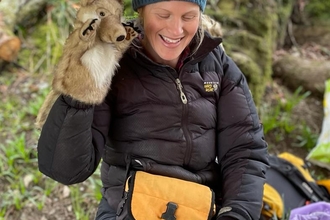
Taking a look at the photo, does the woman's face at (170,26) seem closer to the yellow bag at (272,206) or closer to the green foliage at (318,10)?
the yellow bag at (272,206)

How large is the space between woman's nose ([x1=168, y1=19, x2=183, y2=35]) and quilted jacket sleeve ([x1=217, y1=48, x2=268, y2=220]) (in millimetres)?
454

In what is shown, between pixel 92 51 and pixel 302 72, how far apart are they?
3.24 meters

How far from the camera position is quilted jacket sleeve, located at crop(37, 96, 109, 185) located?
1783 mm

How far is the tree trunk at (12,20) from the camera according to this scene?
4.06 metres

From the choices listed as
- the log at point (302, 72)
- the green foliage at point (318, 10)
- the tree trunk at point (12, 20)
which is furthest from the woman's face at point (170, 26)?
the green foliage at point (318, 10)

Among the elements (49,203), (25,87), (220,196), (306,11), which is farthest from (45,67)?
(306,11)

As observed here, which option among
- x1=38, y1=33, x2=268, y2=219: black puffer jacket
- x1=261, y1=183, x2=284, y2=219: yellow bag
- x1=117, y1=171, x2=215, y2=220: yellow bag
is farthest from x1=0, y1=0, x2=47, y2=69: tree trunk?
x1=261, y1=183, x2=284, y2=219: yellow bag

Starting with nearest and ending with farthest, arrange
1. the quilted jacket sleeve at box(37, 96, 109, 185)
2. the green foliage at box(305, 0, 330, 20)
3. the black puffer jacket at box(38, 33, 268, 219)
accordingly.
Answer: the quilted jacket sleeve at box(37, 96, 109, 185) → the black puffer jacket at box(38, 33, 268, 219) → the green foliage at box(305, 0, 330, 20)

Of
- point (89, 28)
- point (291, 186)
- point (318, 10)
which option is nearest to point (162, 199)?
point (89, 28)

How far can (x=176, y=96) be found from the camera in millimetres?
2107

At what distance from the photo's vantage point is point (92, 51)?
1.73m

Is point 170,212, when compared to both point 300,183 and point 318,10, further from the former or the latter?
point 318,10

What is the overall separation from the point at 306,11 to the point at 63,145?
15.5 feet

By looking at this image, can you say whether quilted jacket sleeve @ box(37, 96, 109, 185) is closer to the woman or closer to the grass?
the woman
